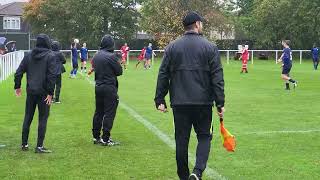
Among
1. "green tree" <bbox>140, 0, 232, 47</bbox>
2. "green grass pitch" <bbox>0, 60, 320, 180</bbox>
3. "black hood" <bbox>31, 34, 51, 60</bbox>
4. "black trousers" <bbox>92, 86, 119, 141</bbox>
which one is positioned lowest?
"green grass pitch" <bbox>0, 60, 320, 180</bbox>

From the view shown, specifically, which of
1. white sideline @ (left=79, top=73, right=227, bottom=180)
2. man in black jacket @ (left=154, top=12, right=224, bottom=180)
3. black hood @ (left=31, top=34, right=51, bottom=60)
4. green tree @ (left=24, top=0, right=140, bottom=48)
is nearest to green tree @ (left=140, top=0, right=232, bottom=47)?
green tree @ (left=24, top=0, right=140, bottom=48)

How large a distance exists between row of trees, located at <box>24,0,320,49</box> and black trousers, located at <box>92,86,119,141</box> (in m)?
48.1

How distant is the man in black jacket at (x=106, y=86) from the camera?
10555 mm

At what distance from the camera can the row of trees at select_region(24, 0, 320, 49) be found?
60.0 metres

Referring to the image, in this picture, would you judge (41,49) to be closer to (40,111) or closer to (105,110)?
(40,111)

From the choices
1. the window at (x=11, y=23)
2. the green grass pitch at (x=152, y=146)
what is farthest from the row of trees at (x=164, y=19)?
the green grass pitch at (x=152, y=146)

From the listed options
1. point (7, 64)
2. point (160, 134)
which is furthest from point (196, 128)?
point (7, 64)

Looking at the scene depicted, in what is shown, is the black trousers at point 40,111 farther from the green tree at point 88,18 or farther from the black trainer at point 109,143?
the green tree at point 88,18

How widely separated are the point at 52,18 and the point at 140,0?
1102 cm

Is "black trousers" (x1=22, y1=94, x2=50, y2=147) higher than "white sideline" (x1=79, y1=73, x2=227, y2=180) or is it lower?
higher

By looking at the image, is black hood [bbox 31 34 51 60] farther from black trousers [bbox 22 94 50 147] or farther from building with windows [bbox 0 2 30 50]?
building with windows [bbox 0 2 30 50]

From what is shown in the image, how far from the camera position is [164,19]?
6034 cm

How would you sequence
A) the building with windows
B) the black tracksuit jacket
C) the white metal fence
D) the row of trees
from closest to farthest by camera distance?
the black tracksuit jacket, the white metal fence, the row of trees, the building with windows

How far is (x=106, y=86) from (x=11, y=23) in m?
82.3
